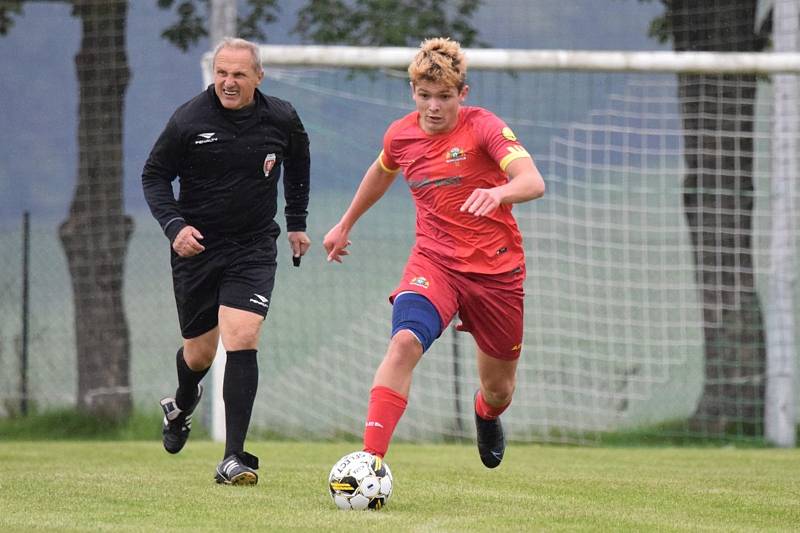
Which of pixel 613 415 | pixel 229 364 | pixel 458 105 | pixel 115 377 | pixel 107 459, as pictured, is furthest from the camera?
pixel 115 377

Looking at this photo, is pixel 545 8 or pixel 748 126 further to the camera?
pixel 545 8

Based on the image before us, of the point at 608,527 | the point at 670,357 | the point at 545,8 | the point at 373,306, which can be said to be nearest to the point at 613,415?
the point at 670,357

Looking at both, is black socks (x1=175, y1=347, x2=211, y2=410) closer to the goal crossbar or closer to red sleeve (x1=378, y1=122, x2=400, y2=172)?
red sleeve (x1=378, y1=122, x2=400, y2=172)

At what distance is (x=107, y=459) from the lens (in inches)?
328

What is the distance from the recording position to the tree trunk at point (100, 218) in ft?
41.1

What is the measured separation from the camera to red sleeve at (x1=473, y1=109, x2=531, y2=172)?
5.61 m

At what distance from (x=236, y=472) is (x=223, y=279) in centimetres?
96

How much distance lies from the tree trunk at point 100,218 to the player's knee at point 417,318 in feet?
23.3

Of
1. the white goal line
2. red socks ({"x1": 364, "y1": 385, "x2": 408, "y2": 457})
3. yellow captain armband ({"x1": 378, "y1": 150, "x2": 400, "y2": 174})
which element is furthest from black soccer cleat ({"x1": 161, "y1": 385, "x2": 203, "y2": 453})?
the white goal line

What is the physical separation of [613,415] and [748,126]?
2751 mm

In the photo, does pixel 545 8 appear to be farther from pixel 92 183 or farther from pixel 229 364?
pixel 229 364

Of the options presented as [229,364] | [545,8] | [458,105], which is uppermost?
[545,8]

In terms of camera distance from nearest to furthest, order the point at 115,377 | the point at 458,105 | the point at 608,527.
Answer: the point at 608,527, the point at 458,105, the point at 115,377

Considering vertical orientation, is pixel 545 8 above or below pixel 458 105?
above
